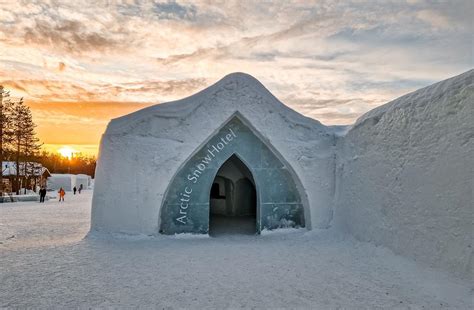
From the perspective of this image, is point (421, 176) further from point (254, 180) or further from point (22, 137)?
point (22, 137)

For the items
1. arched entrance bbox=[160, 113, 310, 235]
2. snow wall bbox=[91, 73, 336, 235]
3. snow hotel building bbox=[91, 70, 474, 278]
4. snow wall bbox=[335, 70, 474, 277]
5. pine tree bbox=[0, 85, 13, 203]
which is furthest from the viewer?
pine tree bbox=[0, 85, 13, 203]

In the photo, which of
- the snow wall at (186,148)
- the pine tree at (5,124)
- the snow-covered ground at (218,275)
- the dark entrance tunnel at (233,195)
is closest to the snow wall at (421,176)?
the snow-covered ground at (218,275)

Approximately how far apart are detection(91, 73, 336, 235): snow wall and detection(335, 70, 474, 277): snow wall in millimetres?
1224

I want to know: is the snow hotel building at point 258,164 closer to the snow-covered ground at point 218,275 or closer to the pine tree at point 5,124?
the snow-covered ground at point 218,275

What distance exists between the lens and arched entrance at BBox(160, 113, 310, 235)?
9258 millimetres

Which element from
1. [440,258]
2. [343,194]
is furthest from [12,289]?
[343,194]

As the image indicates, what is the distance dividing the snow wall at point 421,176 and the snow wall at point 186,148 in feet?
4.02

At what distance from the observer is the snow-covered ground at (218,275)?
16.5ft

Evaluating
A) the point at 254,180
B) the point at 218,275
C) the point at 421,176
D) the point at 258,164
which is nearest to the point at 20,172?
the point at 254,180

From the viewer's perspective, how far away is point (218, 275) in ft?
20.2

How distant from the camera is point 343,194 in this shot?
369 inches

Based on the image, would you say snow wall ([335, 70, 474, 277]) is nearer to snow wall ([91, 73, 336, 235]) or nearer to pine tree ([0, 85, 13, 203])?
snow wall ([91, 73, 336, 235])

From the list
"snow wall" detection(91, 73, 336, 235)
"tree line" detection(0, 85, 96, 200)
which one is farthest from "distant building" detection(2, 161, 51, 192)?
"snow wall" detection(91, 73, 336, 235)

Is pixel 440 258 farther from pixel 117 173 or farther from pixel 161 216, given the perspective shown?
pixel 117 173
